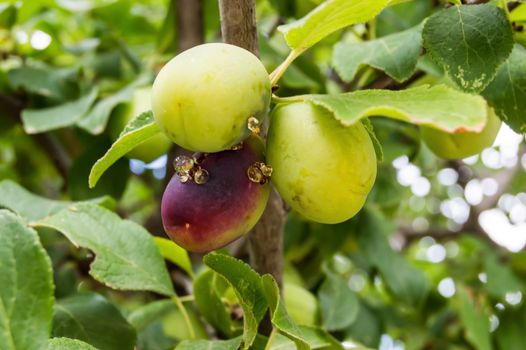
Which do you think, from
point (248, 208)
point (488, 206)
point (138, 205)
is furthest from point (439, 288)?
point (248, 208)

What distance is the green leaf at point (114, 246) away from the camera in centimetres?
56

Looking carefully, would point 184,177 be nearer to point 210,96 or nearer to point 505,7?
point 210,96

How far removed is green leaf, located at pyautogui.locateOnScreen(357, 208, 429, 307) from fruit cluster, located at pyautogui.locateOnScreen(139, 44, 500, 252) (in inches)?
25.0

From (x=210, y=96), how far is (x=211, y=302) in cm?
29

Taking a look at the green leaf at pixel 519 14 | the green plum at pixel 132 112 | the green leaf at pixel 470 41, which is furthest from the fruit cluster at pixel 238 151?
the green plum at pixel 132 112

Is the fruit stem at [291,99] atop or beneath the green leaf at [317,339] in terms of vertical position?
atop

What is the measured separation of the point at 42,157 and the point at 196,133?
2.75ft

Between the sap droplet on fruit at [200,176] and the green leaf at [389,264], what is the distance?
25.9 inches

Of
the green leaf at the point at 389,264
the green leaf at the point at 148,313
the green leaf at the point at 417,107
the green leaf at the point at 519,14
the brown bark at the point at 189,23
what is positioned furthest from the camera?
the green leaf at the point at 389,264

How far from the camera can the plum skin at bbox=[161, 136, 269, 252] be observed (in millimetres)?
439

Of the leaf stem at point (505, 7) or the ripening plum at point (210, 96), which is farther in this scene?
the leaf stem at point (505, 7)

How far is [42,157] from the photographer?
117cm

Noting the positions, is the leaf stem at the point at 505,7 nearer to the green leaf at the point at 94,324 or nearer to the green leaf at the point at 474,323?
the green leaf at the point at 94,324

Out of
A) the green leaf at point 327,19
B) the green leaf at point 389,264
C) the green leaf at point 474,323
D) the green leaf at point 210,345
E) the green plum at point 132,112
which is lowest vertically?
the green leaf at point 474,323
